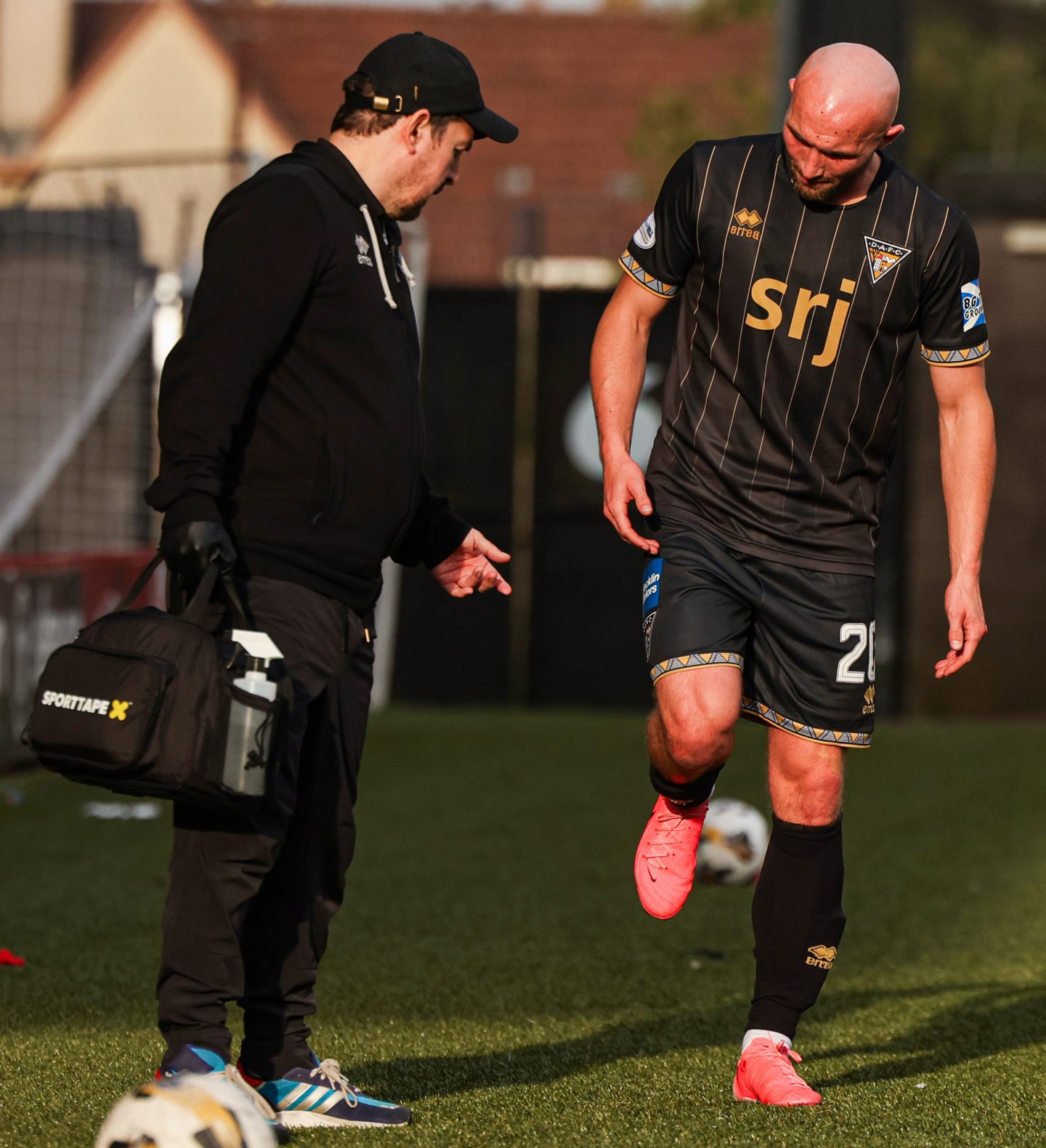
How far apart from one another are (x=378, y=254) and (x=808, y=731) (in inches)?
54.1

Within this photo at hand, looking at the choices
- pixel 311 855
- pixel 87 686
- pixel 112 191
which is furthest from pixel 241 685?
pixel 112 191

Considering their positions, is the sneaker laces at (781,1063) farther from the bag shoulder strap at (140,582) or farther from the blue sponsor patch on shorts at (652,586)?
the bag shoulder strap at (140,582)

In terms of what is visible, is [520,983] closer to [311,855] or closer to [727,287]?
[311,855]

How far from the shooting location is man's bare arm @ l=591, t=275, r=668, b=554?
3961 millimetres

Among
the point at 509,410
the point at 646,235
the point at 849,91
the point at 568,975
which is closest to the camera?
the point at 849,91

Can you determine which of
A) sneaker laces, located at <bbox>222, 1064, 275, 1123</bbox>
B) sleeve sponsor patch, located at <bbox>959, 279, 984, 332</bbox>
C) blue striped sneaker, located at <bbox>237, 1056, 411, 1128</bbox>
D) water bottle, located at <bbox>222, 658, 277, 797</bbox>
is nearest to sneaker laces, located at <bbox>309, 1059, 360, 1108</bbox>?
blue striped sneaker, located at <bbox>237, 1056, 411, 1128</bbox>

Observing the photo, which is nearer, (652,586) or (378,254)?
(378,254)

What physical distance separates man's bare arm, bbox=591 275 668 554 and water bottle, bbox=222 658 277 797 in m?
1.13

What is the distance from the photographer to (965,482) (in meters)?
3.93

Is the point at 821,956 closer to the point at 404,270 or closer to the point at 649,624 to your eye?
the point at 649,624

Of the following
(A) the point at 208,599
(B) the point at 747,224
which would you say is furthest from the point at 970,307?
(A) the point at 208,599

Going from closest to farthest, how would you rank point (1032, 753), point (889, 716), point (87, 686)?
point (87, 686) → point (1032, 753) → point (889, 716)

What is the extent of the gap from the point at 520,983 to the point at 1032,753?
674cm

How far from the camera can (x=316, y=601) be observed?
3.39m
